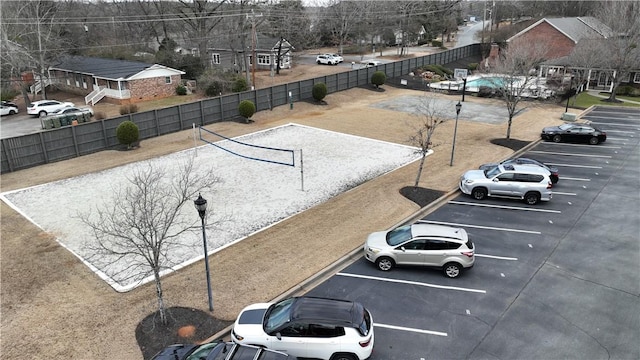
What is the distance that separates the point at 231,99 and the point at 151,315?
25410 mm

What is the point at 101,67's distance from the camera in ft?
155

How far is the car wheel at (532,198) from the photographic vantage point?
801 inches

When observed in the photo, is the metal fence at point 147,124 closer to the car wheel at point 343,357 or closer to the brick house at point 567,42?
the brick house at point 567,42

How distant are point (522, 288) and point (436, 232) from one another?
10.3ft

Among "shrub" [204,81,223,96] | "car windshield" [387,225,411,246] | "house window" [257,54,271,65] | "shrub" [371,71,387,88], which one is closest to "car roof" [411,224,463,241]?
"car windshield" [387,225,411,246]

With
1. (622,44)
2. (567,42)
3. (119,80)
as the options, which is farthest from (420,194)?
(567,42)

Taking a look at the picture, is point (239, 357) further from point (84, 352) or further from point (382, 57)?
point (382, 57)

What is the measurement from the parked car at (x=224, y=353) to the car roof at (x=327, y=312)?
4.31ft

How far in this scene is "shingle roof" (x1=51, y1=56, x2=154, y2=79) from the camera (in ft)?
146

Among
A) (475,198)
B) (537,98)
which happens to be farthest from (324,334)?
(537,98)

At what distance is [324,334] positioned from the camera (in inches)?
417

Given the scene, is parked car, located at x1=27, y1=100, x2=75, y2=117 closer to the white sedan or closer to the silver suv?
the silver suv

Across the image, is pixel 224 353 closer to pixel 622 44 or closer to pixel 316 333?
pixel 316 333

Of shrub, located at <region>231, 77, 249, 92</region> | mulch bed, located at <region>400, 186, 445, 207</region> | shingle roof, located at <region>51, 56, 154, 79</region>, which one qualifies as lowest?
mulch bed, located at <region>400, 186, 445, 207</region>
